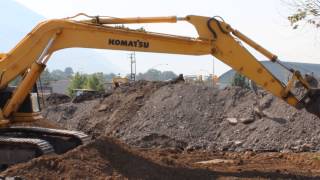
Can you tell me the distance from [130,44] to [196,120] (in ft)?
26.8

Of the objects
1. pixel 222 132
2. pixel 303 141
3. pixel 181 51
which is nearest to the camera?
pixel 181 51

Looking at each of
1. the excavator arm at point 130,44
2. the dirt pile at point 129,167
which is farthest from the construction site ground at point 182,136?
the excavator arm at point 130,44

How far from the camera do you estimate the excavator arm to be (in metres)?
11.5

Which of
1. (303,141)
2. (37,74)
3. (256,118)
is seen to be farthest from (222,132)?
(37,74)

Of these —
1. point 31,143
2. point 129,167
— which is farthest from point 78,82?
point 129,167

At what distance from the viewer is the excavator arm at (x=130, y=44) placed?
452 inches

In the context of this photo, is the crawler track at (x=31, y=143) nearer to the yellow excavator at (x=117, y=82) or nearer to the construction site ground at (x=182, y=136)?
the construction site ground at (x=182, y=136)

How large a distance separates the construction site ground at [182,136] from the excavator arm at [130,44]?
185cm

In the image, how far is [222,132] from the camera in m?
18.4

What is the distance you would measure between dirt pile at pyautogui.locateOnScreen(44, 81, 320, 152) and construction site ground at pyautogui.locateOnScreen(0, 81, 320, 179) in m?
0.03

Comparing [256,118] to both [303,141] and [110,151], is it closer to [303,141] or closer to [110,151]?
[303,141]

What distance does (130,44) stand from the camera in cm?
1159

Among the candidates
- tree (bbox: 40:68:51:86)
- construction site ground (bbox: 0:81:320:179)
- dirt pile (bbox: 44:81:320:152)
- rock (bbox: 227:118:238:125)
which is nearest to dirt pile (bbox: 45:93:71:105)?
tree (bbox: 40:68:51:86)

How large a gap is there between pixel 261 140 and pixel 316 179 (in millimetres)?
6222
